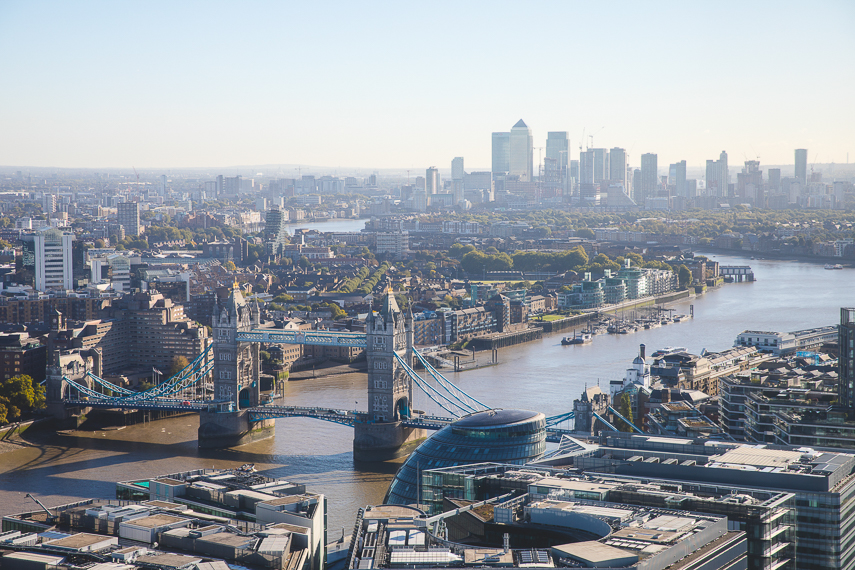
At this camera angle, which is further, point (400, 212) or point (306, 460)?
point (400, 212)

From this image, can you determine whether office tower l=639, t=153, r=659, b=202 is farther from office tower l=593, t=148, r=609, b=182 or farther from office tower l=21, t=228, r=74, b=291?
office tower l=21, t=228, r=74, b=291

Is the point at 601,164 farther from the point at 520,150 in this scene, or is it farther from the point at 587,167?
the point at 520,150

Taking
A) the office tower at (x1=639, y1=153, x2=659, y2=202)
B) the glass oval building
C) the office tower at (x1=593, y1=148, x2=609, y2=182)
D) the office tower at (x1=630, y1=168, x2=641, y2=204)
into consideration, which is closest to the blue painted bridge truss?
the glass oval building

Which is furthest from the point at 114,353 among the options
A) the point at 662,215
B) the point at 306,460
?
the point at 662,215

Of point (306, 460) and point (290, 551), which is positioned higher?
point (290, 551)

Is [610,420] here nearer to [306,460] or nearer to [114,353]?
[306,460]

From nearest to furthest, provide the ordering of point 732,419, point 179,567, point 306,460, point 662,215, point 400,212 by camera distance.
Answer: point 179,567 < point 732,419 < point 306,460 < point 662,215 < point 400,212

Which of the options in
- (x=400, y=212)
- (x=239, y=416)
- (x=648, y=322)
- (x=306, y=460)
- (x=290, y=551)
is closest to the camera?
(x=290, y=551)

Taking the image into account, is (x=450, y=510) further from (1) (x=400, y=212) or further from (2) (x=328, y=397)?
(1) (x=400, y=212)
